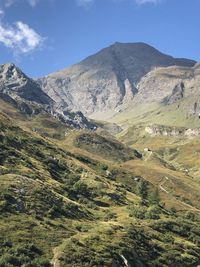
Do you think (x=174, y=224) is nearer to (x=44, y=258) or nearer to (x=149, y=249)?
(x=149, y=249)

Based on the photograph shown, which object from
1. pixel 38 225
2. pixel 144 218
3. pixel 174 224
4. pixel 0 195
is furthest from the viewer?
pixel 144 218

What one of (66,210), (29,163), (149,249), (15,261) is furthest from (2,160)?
(15,261)

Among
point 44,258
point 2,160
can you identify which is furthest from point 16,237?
point 2,160

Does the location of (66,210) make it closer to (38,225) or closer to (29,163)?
(38,225)

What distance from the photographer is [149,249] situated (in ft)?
235

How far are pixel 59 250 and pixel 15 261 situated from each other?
6.48 meters

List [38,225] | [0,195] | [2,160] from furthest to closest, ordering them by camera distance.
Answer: [2,160] → [0,195] → [38,225]

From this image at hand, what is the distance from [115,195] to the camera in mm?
125000

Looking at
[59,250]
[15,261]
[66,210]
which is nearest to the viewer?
[15,261]

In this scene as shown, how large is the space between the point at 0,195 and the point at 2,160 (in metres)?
35.5

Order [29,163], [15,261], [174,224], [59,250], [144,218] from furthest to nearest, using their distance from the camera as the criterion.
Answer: [29,163] < [144,218] < [174,224] < [59,250] < [15,261]

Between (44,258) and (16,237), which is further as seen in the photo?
(16,237)

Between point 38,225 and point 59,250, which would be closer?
point 59,250

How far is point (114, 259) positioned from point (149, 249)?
12.0 meters
